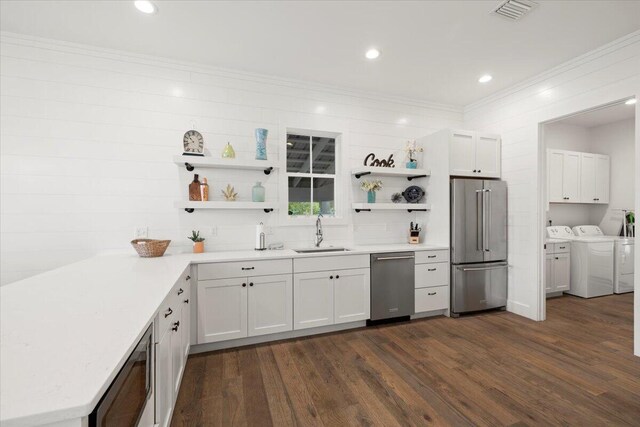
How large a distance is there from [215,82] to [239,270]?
2.15 meters

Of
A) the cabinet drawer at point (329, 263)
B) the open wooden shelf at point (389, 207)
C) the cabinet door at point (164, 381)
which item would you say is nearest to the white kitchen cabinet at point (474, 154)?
the open wooden shelf at point (389, 207)

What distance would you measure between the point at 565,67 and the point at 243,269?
4106 millimetres

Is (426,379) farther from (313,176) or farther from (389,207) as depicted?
(313,176)

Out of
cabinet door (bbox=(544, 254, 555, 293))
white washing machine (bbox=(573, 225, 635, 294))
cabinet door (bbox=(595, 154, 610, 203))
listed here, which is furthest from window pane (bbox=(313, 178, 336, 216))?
cabinet door (bbox=(595, 154, 610, 203))

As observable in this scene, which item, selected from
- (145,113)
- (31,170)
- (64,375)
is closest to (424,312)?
(64,375)

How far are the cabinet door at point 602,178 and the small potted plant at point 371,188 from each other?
14.2 ft

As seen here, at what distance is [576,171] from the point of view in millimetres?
5082

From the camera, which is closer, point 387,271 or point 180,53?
point 180,53

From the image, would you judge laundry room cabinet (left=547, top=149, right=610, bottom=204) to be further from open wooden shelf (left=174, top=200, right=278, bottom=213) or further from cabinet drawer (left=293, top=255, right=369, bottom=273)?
open wooden shelf (left=174, top=200, right=278, bottom=213)

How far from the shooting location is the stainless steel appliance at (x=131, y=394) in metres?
0.81

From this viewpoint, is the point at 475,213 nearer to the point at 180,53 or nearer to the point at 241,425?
the point at 241,425

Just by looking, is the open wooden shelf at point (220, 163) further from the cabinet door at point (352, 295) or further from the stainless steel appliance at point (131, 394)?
the stainless steel appliance at point (131, 394)

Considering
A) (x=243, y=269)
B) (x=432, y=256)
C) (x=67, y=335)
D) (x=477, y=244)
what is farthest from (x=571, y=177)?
(x=67, y=335)

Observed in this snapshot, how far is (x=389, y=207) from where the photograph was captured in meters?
3.93
